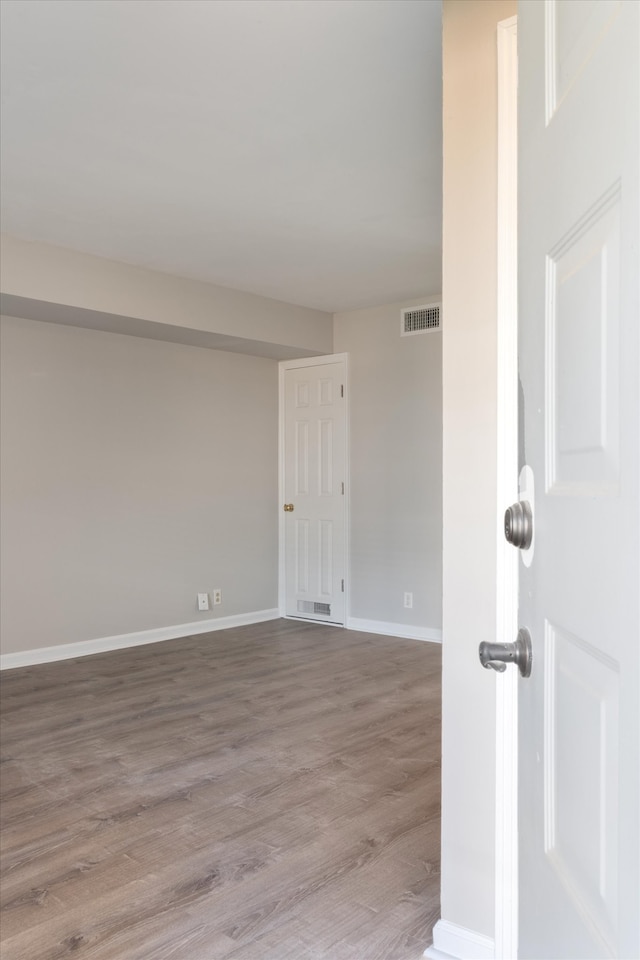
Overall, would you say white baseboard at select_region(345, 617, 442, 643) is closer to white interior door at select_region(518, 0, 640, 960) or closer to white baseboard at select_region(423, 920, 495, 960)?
white baseboard at select_region(423, 920, 495, 960)

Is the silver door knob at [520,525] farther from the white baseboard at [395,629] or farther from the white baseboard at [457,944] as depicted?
the white baseboard at [395,629]

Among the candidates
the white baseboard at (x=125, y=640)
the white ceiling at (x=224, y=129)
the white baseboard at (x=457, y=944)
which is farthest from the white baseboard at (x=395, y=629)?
the white baseboard at (x=457, y=944)

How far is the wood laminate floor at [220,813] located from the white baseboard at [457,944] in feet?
0.19

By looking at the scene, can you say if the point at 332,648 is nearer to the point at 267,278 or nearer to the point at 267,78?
the point at 267,278

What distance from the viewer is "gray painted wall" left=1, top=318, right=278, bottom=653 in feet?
15.5

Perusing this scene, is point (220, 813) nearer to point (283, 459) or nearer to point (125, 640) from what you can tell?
point (125, 640)

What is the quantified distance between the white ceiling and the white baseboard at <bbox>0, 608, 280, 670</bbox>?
2.64 meters

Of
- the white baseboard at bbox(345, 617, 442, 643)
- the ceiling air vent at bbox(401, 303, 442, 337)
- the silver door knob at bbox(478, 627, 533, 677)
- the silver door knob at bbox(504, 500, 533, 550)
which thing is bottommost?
the white baseboard at bbox(345, 617, 442, 643)

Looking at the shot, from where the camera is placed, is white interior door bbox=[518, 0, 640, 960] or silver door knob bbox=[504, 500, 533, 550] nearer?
white interior door bbox=[518, 0, 640, 960]

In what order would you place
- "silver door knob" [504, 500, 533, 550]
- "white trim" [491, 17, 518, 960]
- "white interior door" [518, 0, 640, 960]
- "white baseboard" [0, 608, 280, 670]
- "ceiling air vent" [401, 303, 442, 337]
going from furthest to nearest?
"ceiling air vent" [401, 303, 442, 337], "white baseboard" [0, 608, 280, 670], "white trim" [491, 17, 518, 960], "silver door knob" [504, 500, 533, 550], "white interior door" [518, 0, 640, 960]

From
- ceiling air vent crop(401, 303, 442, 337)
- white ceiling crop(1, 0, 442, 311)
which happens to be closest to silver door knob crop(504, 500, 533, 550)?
white ceiling crop(1, 0, 442, 311)

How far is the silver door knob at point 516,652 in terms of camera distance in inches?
32.8

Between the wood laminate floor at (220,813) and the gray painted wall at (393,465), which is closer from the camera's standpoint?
the wood laminate floor at (220,813)

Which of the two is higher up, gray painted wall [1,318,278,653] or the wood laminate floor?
gray painted wall [1,318,278,653]
